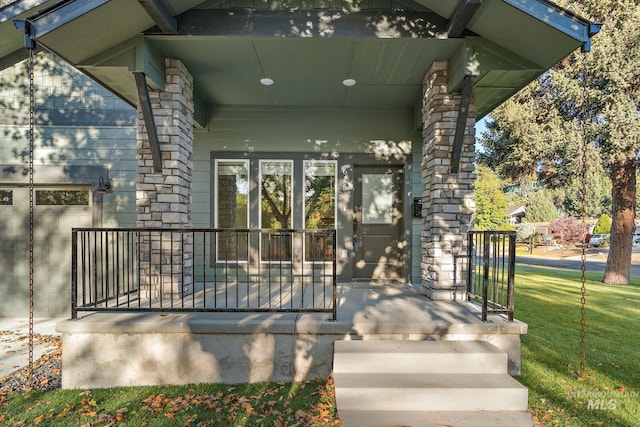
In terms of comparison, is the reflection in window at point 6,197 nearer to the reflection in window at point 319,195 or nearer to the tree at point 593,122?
the reflection in window at point 319,195

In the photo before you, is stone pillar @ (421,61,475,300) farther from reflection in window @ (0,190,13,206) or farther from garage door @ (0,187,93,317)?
reflection in window @ (0,190,13,206)

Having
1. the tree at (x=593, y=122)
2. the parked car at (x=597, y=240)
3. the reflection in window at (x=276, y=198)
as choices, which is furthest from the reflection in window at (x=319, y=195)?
the parked car at (x=597, y=240)

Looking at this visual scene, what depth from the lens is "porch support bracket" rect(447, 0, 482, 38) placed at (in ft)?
9.98

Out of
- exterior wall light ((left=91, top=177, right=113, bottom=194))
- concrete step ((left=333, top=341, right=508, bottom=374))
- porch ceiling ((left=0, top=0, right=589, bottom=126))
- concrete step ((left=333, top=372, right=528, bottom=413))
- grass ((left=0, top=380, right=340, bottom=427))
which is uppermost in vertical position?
porch ceiling ((left=0, top=0, right=589, bottom=126))

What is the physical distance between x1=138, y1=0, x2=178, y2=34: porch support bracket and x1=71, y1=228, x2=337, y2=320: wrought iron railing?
2040mm

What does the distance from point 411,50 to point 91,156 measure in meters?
4.97

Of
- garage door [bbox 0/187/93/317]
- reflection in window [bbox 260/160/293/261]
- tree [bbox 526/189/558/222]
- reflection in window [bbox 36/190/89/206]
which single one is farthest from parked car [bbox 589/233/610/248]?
garage door [bbox 0/187/93/317]

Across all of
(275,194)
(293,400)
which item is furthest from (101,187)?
(293,400)

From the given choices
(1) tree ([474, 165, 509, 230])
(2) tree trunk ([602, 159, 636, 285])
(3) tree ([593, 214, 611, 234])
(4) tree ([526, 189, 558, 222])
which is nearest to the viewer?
(2) tree trunk ([602, 159, 636, 285])

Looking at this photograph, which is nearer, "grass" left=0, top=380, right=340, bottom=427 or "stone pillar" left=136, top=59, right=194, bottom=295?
"grass" left=0, top=380, right=340, bottom=427

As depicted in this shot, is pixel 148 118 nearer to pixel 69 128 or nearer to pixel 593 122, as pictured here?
pixel 69 128

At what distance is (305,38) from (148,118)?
1913 millimetres

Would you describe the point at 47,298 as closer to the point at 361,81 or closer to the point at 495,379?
the point at 361,81

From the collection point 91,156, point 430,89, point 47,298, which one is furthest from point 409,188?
point 47,298
